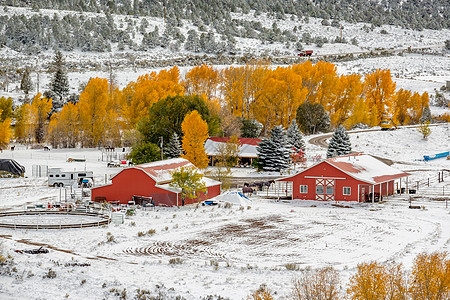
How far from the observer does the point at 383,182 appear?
44.9 m

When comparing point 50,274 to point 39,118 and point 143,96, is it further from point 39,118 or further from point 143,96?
point 39,118

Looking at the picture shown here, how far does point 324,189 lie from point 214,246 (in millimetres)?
17616

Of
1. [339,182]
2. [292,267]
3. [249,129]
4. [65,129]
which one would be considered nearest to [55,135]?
[65,129]

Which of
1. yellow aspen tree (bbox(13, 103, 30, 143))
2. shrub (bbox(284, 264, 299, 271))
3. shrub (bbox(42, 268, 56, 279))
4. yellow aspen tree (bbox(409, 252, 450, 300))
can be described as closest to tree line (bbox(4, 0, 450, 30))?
yellow aspen tree (bbox(13, 103, 30, 143))

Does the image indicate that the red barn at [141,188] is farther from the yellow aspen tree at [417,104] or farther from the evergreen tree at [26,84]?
the yellow aspen tree at [417,104]

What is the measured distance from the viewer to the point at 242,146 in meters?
64.3

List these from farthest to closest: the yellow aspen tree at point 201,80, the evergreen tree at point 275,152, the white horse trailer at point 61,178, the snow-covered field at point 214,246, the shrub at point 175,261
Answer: the yellow aspen tree at point 201,80
the evergreen tree at point 275,152
the white horse trailer at point 61,178
the shrub at point 175,261
the snow-covered field at point 214,246

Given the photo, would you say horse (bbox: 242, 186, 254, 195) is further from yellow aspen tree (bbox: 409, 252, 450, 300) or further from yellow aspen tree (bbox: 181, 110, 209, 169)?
yellow aspen tree (bbox: 409, 252, 450, 300)

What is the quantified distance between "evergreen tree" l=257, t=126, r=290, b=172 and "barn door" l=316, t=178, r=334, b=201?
1286 cm

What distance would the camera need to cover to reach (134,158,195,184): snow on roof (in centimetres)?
4334

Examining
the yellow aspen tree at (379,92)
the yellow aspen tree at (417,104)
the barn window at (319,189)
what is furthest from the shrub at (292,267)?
the yellow aspen tree at (417,104)

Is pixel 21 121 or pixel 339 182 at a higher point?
pixel 21 121

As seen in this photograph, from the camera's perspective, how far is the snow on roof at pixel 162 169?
43344 millimetres

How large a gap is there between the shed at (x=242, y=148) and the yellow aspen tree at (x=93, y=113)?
719 inches
